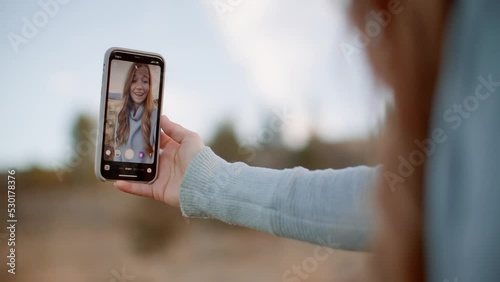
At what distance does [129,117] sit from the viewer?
774 mm

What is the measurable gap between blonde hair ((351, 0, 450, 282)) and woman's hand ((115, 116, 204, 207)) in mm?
395

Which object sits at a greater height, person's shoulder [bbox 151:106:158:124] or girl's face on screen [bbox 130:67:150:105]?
girl's face on screen [bbox 130:67:150:105]

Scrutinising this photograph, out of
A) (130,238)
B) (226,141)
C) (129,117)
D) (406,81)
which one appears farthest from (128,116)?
(130,238)

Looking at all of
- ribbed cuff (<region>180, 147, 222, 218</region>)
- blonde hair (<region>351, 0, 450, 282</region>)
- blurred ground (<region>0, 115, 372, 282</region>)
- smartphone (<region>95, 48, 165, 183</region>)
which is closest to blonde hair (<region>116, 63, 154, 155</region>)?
smartphone (<region>95, 48, 165, 183</region>)

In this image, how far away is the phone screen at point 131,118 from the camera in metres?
0.78

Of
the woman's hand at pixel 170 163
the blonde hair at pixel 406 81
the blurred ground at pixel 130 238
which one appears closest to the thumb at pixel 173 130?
the woman's hand at pixel 170 163

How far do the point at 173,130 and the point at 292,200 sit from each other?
0.93ft

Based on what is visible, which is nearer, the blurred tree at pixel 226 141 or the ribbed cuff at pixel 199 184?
the ribbed cuff at pixel 199 184

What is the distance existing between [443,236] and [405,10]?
0.46ft

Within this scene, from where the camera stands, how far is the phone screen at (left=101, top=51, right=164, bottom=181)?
776 mm

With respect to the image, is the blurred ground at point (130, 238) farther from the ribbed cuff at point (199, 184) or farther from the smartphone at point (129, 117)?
the ribbed cuff at point (199, 184)

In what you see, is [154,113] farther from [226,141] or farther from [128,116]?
[226,141]

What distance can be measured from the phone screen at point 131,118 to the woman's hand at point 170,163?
15 millimetres

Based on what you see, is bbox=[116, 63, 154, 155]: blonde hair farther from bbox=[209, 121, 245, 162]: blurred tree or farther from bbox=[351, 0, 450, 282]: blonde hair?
bbox=[209, 121, 245, 162]: blurred tree
